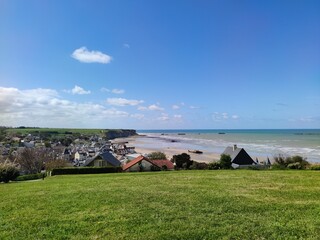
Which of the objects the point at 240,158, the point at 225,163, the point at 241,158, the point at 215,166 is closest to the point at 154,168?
the point at 215,166

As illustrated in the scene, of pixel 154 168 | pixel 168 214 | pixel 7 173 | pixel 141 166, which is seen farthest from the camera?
pixel 141 166

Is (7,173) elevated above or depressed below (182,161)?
above

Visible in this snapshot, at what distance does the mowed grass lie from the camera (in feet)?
23.5

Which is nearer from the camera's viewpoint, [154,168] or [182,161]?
[154,168]

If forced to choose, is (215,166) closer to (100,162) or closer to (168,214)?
(100,162)

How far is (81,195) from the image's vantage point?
11797 mm

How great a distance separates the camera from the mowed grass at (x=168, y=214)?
23.5 ft

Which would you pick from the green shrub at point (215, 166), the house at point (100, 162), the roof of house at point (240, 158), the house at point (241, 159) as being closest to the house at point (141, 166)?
the green shrub at point (215, 166)

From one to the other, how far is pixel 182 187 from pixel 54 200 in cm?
518

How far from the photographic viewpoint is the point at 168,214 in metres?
8.59

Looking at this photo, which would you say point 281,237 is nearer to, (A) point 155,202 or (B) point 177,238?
(B) point 177,238

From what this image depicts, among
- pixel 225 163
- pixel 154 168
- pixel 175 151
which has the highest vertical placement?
pixel 225 163

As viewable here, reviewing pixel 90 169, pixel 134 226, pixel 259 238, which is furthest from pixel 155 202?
pixel 90 169

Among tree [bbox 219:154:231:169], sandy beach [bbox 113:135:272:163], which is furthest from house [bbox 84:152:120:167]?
tree [bbox 219:154:231:169]
